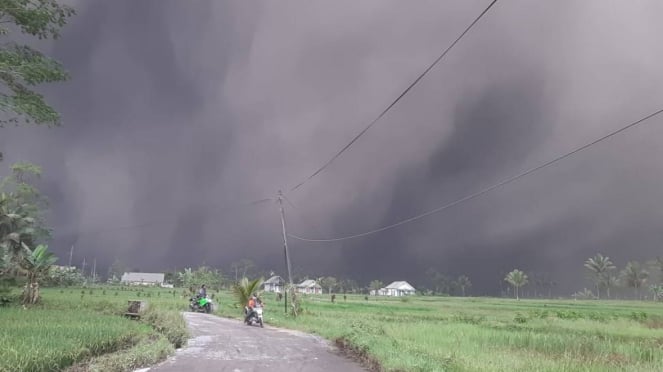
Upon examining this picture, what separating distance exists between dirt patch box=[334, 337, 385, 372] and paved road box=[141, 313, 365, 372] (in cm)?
30

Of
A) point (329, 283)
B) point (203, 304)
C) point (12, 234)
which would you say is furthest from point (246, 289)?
point (329, 283)

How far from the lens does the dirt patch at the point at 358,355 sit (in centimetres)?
1220

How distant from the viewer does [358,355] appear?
47.1 ft

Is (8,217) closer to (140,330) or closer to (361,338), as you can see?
Result: (140,330)

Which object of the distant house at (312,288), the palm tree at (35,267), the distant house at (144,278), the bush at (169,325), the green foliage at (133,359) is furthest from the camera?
the distant house at (144,278)

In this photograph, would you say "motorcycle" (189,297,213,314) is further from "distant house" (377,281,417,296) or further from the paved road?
"distant house" (377,281,417,296)

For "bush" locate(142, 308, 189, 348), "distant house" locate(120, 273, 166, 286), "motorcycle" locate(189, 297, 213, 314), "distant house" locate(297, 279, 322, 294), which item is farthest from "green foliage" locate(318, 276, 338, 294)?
"bush" locate(142, 308, 189, 348)

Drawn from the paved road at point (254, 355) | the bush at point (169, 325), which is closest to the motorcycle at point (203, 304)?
the bush at point (169, 325)

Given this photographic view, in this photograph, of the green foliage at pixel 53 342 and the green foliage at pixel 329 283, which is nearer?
the green foliage at pixel 53 342

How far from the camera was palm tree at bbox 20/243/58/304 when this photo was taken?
27.6 metres

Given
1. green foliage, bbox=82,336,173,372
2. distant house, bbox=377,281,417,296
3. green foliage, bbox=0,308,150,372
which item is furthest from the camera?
distant house, bbox=377,281,417,296

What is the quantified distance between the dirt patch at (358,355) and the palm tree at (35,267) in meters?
19.6

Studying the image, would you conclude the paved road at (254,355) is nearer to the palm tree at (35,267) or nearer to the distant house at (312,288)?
the palm tree at (35,267)

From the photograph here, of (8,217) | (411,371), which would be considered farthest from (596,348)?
(8,217)
